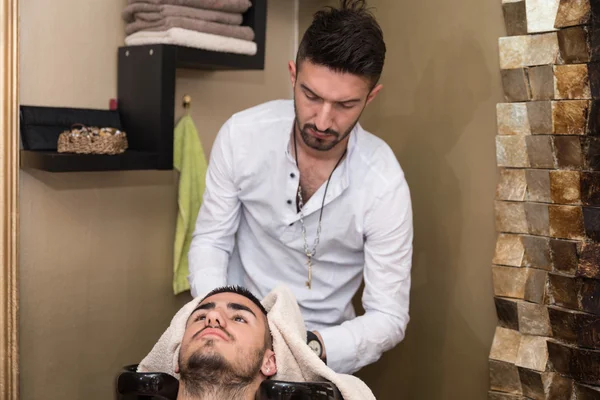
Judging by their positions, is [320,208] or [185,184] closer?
[320,208]

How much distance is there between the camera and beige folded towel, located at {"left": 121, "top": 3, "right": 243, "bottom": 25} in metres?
2.07

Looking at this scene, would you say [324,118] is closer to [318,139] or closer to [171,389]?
[318,139]

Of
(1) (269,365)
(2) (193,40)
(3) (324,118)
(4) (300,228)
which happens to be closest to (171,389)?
(1) (269,365)

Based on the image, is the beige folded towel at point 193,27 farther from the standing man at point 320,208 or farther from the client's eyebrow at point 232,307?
the client's eyebrow at point 232,307

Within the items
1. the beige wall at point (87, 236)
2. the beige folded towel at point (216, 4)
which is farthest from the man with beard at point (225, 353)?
the beige folded towel at point (216, 4)

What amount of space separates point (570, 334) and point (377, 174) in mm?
682

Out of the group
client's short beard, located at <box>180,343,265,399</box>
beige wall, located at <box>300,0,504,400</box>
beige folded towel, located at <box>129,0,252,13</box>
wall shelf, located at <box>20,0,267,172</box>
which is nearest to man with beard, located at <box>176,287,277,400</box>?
client's short beard, located at <box>180,343,265,399</box>

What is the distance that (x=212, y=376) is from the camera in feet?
4.94

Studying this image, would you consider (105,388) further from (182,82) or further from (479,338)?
(479,338)

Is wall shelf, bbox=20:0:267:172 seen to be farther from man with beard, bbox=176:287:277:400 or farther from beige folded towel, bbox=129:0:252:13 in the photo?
man with beard, bbox=176:287:277:400

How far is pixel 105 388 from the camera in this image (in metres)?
2.33

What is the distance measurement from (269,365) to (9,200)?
3.11 ft

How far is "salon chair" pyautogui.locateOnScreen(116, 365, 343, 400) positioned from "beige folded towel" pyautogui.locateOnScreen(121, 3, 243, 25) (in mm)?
1060

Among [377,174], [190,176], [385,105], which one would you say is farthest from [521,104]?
[190,176]
